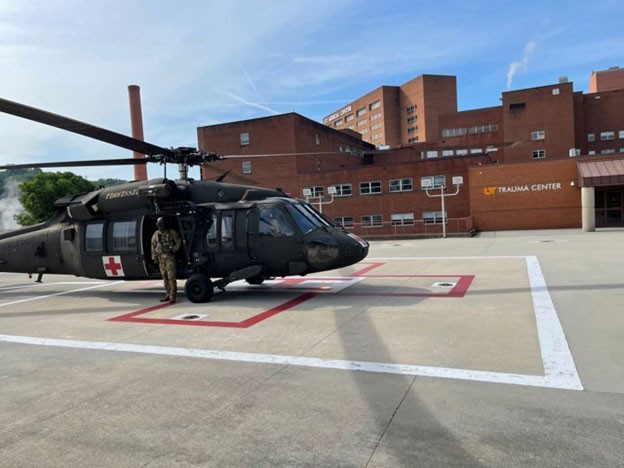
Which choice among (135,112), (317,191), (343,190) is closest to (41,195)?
(135,112)

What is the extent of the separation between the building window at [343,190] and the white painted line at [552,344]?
3026cm

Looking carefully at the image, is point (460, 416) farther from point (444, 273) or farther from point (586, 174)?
point (586, 174)

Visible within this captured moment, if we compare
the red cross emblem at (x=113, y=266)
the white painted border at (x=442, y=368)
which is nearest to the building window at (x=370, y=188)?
the red cross emblem at (x=113, y=266)

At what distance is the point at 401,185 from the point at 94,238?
1150 inches

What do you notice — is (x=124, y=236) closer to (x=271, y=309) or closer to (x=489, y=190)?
(x=271, y=309)

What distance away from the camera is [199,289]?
31.3 ft

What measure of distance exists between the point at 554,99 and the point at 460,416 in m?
58.7

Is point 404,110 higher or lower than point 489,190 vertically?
higher

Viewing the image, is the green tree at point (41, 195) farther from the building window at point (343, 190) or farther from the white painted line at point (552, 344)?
the white painted line at point (552, 344)

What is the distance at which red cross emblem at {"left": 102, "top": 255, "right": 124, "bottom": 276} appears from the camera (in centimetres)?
1059

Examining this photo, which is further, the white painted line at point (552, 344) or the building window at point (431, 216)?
the building window at point (431, 216)

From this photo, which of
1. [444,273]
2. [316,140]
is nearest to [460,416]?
[444,273]

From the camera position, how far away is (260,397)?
14.1 ft

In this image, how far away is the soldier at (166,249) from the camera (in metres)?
9.60
